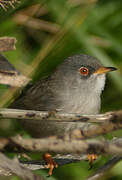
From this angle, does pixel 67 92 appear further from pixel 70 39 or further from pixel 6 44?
pixel 6 44

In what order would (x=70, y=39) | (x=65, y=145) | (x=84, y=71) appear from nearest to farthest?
(x=65, y=145)
(x=84, y=71)
(x=70, y=39)

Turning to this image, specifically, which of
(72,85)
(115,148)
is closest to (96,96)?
(72,85)

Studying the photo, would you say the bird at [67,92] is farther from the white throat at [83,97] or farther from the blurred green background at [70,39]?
the blurred green background at [70,39]

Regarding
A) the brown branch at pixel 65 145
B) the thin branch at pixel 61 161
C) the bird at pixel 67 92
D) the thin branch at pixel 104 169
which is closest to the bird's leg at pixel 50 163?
the thin branch at pixel 61 161

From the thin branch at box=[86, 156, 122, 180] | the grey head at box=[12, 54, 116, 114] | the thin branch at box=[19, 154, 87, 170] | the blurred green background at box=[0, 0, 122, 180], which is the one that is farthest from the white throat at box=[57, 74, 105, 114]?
the thin branch at box=[86, 156, 122, 180]

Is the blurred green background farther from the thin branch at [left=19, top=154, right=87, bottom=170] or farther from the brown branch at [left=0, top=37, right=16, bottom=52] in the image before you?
the brown branch at [left=0, top=37, right=16, bottom=52]

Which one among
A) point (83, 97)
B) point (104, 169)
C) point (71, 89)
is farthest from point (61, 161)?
point (104, 169)
